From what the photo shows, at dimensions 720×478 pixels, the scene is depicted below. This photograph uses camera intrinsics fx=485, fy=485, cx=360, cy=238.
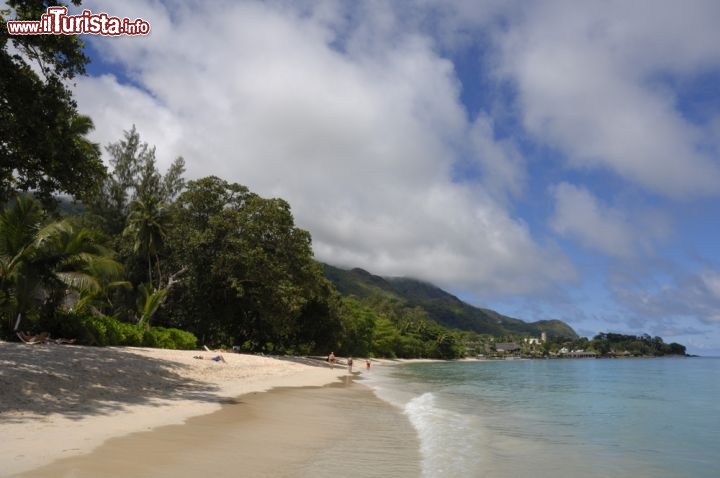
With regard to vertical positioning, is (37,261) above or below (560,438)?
above

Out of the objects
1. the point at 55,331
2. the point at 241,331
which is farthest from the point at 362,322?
the point at 55,331

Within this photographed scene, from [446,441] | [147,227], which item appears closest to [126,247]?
[147,227]

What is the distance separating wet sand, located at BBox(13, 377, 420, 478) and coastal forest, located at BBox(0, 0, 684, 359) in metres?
8.26

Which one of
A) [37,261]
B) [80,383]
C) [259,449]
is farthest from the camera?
[37,261]

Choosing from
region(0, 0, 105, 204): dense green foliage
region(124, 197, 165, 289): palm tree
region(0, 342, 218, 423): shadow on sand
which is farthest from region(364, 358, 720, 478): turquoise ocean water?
region(124, 197, 165, 289): palm tree

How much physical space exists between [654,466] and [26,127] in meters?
16.9

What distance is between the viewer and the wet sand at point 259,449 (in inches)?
269

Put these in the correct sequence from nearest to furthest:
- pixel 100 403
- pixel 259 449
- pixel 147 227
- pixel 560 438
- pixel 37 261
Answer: pixel 259 449
pixel 100 403
pixel 560 438
pixel 37 261
pixel 147 227

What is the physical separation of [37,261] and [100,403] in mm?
13199

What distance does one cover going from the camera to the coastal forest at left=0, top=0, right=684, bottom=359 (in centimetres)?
1319

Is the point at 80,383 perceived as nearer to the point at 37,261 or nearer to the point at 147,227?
the point at 37,261

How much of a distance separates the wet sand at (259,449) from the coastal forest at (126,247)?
Result: 27.1ft

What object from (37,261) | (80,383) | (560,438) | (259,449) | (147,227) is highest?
(147,227)

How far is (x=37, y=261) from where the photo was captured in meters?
21.3
